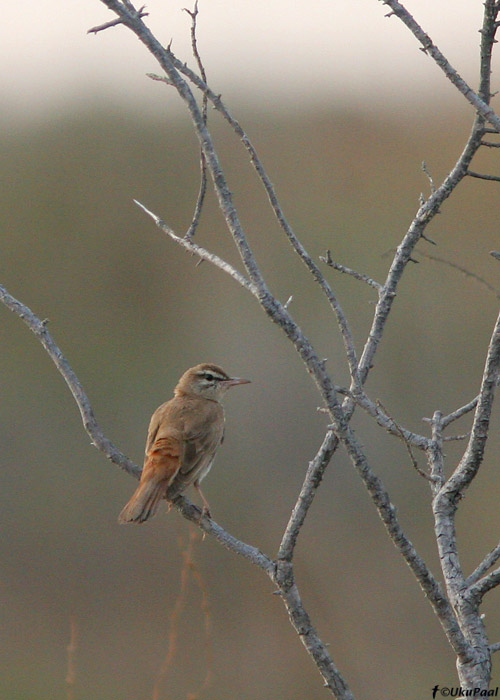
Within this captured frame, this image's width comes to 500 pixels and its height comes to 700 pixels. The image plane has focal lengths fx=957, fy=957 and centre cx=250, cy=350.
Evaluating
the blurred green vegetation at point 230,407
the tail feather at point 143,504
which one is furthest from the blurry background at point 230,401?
the tail feather at point 143,504

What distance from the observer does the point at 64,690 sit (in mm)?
10180

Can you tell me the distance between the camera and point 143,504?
14.9 feet

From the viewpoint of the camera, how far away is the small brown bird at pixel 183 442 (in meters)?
4.61

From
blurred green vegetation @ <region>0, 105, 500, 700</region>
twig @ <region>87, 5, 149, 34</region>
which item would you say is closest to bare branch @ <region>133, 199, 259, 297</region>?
twig @ <region>87, 5, 149, 34</region>

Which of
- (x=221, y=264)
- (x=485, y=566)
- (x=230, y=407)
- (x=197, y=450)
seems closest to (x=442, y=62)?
(x=221, y=264)

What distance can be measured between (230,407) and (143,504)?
7.12 meters

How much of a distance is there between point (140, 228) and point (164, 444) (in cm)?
812

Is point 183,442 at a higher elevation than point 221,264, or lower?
higher

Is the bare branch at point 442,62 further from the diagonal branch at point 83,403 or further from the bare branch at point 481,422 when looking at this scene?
the diagonal branch at point 83,403

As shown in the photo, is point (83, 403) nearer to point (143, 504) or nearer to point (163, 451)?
point (143, 504)

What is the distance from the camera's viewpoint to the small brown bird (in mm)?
4609

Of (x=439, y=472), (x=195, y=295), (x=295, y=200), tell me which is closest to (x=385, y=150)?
(x=295, y=200)

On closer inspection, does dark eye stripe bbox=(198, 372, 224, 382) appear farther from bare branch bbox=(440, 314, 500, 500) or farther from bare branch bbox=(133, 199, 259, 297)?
bare branch bbox=(440, 314, 500, 500)

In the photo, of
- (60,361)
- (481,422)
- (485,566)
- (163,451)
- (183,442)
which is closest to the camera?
(481,422)
